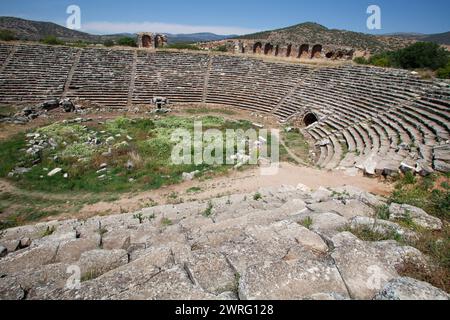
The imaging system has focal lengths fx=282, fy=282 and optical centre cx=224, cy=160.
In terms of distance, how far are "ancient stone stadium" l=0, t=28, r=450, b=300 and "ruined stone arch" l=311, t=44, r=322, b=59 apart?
1389 millimetres

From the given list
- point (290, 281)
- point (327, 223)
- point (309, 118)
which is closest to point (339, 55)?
point (309, 118)

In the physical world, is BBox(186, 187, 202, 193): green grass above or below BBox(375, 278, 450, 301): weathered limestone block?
below

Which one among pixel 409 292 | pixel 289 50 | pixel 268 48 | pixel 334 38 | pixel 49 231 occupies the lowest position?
pixel 49 231

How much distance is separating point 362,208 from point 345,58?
27.6m

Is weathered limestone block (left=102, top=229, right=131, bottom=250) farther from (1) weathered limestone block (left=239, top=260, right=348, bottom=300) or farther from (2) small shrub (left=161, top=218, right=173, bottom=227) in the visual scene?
(1) weathered limestone block (left=239, top=260, right=348, bottom=300)

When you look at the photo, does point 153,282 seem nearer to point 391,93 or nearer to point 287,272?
point 287,272

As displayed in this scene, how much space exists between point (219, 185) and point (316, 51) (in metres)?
24.9

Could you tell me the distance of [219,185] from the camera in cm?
1107

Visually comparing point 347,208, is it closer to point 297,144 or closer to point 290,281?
point 290,281

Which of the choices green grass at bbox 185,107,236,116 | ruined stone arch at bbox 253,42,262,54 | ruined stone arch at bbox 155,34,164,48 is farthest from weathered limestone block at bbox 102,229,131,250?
ruined stone arch at bbox 155,34,164,48

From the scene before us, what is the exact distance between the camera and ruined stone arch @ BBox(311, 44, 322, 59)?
97.4ft

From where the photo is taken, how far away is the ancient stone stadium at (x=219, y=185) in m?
2.93

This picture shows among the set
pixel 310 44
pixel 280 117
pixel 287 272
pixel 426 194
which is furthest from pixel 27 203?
pixel 310 44

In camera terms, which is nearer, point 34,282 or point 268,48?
point 34,282
